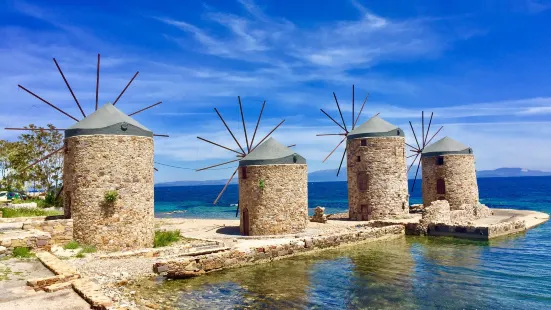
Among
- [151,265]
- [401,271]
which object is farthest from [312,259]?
[151,265]

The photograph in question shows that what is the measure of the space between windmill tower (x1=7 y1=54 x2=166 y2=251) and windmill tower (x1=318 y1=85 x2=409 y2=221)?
14.3 metres

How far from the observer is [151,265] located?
1316 centimetres

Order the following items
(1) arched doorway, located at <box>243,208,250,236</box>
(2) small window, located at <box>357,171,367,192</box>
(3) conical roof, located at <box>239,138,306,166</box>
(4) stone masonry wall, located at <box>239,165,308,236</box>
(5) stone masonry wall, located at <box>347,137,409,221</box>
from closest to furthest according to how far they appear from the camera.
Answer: (4) stone masonry wall, located at <box>239,165,308,236</box> → (3) conical roof, located at <box>239,138,306,166</box> → (1) arched doorway, located at <box>243,208,250,236</box> → (5) stone masonry wall, located at <box>347,137,409,221</box> → (2) small window, located at <box>357,171,367,192</box>

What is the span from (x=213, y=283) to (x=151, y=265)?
88.5 inches

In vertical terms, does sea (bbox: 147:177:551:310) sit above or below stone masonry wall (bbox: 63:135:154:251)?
below

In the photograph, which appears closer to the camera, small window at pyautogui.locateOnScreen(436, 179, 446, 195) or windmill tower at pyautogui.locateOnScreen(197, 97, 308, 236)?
windmill tower at pyautogui.locateOnScreen(197, 97, 308, 236)

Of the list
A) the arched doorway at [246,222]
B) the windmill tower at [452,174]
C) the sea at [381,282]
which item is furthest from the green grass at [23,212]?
the windmill tower at [452,174]

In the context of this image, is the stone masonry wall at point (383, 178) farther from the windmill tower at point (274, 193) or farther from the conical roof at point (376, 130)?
the windmill tower at point (274, 193)

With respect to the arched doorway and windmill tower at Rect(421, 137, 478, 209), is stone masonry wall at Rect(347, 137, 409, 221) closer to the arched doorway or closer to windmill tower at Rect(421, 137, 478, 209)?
windmill tower at Rect(421, 137, 478, 209)

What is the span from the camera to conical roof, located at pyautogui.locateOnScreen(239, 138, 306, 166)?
63.3 ft

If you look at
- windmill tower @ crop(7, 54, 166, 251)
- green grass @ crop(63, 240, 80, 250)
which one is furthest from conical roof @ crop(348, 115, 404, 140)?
green grass @ crop(63, 240, 80, 250)

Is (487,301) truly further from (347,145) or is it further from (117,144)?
(347,145)

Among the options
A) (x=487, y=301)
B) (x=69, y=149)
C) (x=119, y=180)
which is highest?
(x=69, y=149)

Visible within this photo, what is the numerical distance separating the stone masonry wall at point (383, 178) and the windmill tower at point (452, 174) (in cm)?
439
